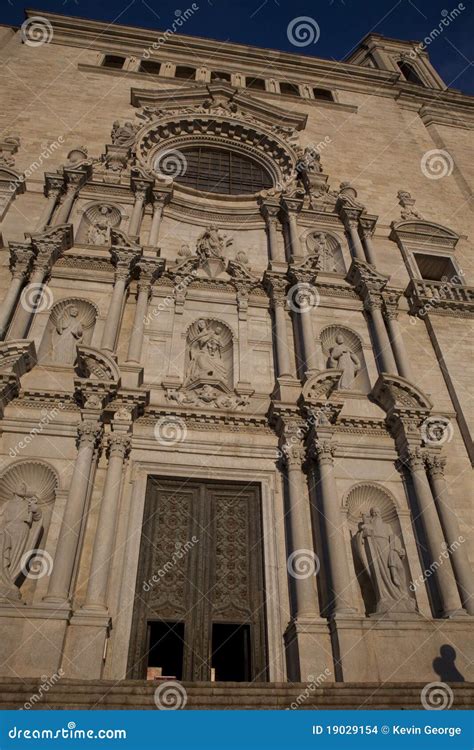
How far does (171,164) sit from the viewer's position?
18766 millimetres

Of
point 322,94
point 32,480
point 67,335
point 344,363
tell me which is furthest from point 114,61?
point 32,480

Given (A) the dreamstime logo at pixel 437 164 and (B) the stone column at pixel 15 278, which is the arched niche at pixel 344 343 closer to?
(B) the stone column at pixel 15 278

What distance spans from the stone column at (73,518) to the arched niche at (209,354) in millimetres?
2711

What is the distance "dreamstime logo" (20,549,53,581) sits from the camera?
29.0 feet

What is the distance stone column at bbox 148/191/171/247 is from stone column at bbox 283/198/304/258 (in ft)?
11.6

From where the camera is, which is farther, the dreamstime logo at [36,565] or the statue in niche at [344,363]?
the statue in niche at [344,363]

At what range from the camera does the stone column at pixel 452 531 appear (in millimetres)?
9562

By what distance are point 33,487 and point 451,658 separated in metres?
7.67

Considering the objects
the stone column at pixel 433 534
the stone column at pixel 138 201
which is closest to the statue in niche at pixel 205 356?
the stone column at pixel 138 201

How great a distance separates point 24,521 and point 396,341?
924 cm

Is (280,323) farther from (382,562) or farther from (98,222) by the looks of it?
(98,222)
